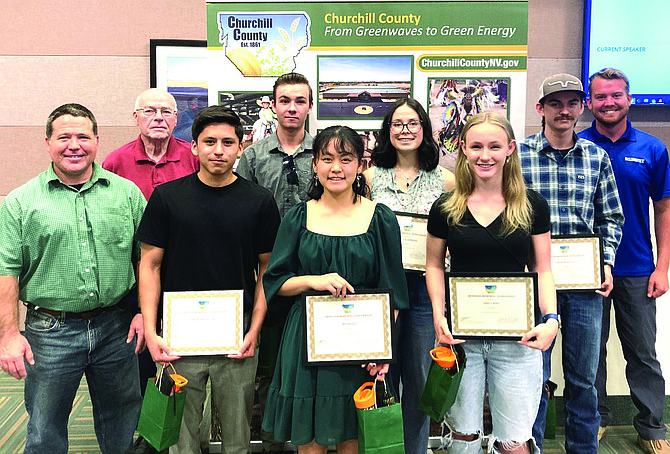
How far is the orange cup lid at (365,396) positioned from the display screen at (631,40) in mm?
3703

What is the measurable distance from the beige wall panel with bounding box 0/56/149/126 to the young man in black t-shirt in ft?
9.40

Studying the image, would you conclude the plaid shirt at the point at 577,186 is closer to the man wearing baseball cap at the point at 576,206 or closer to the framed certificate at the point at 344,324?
the man wearing baseball cap at the point at 576,206

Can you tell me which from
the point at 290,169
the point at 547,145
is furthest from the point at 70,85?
the point at 547,145

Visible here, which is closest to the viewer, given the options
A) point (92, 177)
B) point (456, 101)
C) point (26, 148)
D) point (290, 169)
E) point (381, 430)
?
point (381, 430)

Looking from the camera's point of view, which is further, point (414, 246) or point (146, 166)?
point (146, 166)

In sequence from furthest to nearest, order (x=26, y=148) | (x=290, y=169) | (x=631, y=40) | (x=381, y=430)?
(x=26, y=148) < (x=631, y=40) < (x=290, y=169) < (x=381, y=430)

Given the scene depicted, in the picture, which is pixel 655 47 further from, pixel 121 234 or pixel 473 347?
pixel 121 234

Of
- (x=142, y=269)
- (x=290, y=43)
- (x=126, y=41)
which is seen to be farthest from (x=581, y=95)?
(x=126, y=41)

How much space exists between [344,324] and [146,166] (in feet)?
5.66

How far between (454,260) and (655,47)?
362 cm

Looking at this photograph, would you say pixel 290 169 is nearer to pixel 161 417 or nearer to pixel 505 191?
pixel 505 191

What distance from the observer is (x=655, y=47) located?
14.3ft

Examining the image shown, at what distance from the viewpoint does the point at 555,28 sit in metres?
4.48

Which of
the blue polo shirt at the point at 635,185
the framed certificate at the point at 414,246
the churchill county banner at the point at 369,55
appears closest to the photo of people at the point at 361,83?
the churchill county banner at the point at 369,55
